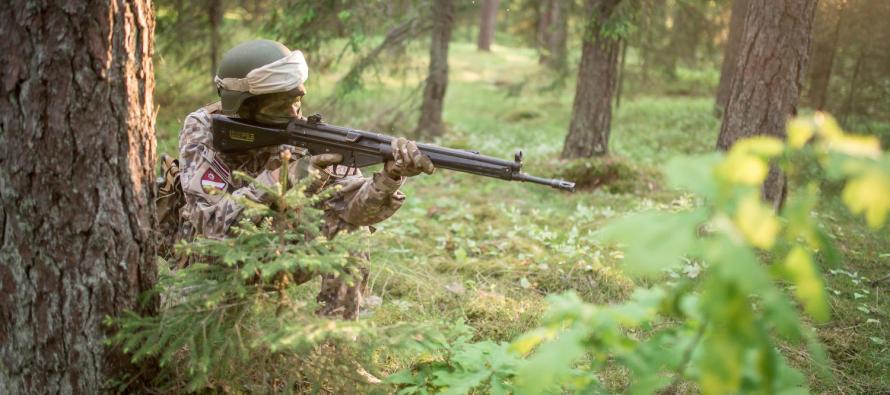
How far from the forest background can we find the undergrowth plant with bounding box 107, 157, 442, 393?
2 cm

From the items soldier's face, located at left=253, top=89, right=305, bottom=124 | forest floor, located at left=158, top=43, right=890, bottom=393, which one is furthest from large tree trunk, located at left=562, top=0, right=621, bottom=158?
soldier's face, located at left=253, top=89, right=305, bottom=124

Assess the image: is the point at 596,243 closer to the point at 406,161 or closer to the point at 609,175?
the point at 609,175

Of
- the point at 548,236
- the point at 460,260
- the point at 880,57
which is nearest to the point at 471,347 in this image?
the point at 460,260

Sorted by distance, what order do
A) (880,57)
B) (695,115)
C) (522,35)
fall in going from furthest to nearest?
(522,35)
(695,115)
(880,57)

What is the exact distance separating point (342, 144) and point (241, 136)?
560 millimetres

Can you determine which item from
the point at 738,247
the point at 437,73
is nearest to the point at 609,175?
the point at 437,73

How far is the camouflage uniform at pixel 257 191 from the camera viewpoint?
10.6 ft

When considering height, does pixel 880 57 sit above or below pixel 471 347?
above

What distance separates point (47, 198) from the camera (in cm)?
223

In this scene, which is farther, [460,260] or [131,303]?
[460,260]

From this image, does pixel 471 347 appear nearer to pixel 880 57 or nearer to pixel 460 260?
pixel 460 260

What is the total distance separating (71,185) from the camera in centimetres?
223

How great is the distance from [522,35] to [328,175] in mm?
24176

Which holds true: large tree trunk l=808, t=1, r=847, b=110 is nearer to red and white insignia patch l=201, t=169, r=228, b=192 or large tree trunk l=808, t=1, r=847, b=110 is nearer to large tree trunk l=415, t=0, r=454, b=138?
large tree trunk l=415, t=0, r=454, b=138
